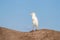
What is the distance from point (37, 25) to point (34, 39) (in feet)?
9.36

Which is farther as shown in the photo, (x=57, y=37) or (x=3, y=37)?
(x=57, y=37)

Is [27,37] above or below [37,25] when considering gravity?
below

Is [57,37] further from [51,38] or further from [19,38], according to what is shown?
[19,38]

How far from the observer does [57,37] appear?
13680 millimetres

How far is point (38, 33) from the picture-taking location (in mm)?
13453

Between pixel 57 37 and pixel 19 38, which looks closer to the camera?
pixel 19 38

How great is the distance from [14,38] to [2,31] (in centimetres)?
108

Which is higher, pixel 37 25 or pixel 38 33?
pixel 37 25

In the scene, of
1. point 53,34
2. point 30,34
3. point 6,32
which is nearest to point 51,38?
point 53,34

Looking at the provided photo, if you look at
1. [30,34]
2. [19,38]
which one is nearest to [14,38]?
[19,38]

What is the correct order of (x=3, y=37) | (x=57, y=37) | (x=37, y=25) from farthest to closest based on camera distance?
(x=37, y=25) < (x=57, y=37) < (x=3, y=37)

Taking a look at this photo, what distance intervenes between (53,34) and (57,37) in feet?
1.27

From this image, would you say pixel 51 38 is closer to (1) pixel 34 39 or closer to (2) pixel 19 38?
(1) pixel 34 39

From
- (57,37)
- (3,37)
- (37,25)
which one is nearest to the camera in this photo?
(3,37)
